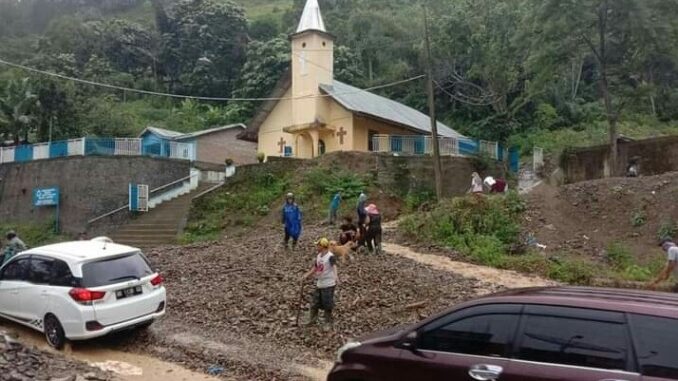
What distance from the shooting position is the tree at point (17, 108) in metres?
34.6

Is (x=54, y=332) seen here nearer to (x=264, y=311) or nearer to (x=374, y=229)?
(x=264, y=311)

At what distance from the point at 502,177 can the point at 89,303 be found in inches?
1025

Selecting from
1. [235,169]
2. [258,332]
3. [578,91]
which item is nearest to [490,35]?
[578,91]

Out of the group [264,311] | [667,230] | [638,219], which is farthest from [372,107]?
[264,311]

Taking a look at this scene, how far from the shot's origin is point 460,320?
5125mm

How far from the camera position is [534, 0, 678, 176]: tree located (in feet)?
77.7

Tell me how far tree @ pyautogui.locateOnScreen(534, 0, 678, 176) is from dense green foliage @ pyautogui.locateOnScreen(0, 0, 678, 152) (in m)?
0.06

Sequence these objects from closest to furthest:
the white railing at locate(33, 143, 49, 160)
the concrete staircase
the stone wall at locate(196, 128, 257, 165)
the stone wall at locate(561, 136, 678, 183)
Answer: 1. the concrete staircase
2. the stone wall at locate(561, 136, 678, 183)
3. the white railing at locate(33, 143, 49, 160)
4. the stone wall at locate(196, 128, 257, 165)

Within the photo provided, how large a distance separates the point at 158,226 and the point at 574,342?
2352 centimetres

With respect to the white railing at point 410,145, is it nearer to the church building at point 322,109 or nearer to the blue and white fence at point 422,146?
the blue and white fence at point 422,146

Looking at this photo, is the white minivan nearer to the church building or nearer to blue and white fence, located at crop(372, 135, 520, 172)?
blue and white fence, located at crop(372, 135, 520, 172)

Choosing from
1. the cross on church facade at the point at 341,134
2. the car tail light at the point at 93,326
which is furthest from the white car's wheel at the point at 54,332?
the cross on church facade at the point at 341,134

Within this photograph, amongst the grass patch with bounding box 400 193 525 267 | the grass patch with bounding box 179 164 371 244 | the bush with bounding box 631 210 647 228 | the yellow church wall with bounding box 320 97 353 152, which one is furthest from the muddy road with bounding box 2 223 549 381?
the yellow church wall with bounding box 320 97 353 152

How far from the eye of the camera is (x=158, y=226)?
85.4 feet
